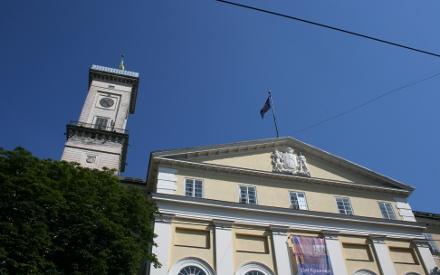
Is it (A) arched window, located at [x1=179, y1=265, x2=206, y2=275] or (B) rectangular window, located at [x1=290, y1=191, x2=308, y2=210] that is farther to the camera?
(B) rectangular window, located at [x1=290, y1=191, x2=308, y2=210]

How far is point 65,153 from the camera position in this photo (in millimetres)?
33188

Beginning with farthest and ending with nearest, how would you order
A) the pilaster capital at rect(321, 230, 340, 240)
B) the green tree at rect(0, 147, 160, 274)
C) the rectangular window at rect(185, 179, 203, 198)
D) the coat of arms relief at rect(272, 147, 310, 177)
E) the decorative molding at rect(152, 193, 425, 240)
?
the coat of arms relief at rect(272, 147, 310, 177) → the pilaster capital at rect(321, 230, 340, 240) → the rectangular window at rect(185, 179, 203, 198) → the decorative molding at rect(152, 193, 425, 240) → the green tree at rect(0, 147, 160, 274)

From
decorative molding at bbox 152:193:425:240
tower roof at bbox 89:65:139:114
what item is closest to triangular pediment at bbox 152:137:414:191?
decorative molding at bbox 152:193:425:240

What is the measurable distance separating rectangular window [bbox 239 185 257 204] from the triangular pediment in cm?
128

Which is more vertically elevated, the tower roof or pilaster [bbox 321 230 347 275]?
the tower roof

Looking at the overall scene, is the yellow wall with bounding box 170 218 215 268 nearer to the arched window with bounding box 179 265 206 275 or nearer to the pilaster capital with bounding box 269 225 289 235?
the arched window with bounding box 179 265 206 275

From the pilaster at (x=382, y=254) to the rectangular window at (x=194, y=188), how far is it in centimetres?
1169

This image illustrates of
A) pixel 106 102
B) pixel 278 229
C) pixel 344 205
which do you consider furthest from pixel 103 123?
pixel 344 205

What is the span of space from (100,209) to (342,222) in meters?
15.6

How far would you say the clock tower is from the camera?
33781 millimetres

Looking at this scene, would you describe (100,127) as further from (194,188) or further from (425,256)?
(425,256)

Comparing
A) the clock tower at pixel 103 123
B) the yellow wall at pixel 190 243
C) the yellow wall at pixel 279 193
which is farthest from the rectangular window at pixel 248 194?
the clock tower at pixel 103 123

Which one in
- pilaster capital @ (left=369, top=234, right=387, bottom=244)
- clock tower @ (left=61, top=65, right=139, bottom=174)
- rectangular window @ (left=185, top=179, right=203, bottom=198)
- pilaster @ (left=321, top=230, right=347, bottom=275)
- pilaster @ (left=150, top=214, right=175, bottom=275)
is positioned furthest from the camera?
clock tower @ (left=61, top=65, right=139, bottom=174)

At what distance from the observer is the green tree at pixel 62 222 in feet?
43.8
